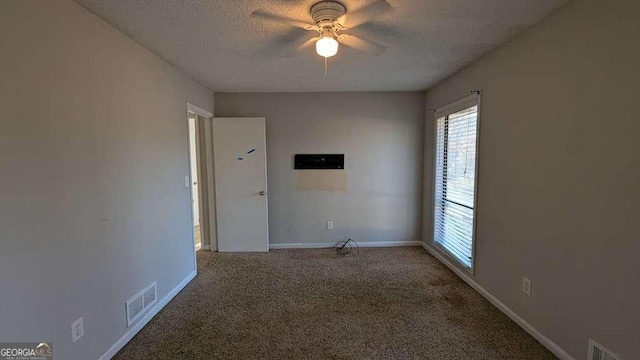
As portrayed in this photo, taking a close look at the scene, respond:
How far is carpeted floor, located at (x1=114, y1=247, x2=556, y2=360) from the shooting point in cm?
200

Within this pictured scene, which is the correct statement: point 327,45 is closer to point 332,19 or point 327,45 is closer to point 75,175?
point 332,19

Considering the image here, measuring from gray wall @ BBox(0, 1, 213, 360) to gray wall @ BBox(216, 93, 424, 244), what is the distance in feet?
5.78

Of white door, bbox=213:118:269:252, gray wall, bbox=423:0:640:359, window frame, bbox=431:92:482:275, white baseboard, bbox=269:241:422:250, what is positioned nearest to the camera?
gray wall, bbox=423:0:640:359

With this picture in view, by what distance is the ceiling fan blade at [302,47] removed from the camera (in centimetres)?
230

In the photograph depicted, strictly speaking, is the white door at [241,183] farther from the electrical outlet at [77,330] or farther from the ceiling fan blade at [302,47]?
the electrical outlet at [77,330]

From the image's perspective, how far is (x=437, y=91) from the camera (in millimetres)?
3717

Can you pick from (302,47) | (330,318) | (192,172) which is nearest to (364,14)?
(302,47)

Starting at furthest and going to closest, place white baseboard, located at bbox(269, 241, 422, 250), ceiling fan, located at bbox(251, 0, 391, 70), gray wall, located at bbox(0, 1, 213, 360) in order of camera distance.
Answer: white baseboard, located at bbox(269, 241, 422, 250) → ceiling fan, located at bbox(251, 0, 391, 70) → gray wall, located at bbox(0, 1, 213, 360)

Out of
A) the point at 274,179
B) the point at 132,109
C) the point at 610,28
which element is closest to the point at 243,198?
the point at 274,179

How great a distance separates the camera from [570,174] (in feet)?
5.87

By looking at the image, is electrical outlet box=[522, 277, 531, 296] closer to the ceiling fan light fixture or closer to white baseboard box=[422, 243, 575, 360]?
white baseboard box=[422, 243, 575, 360]

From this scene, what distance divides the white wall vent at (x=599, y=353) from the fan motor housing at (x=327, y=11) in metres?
2.51

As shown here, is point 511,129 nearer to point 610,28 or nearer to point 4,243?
point 610,28

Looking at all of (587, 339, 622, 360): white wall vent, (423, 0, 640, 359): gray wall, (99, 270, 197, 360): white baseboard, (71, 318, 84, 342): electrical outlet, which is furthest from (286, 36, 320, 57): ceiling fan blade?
(587, 339, 622, 360): white wall vent
